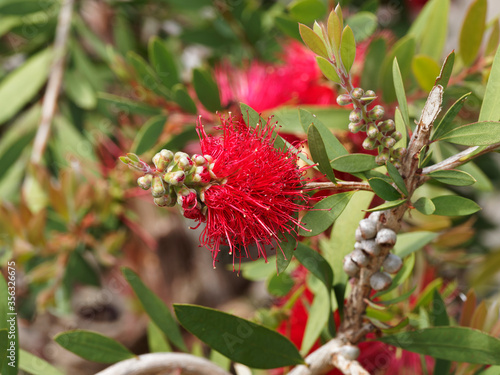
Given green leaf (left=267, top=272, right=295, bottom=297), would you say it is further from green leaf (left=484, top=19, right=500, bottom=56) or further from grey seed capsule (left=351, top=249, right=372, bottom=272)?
green leaf (left=484, top=19, right=500, bottom=56)

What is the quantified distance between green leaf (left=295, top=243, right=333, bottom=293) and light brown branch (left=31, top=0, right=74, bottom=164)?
727 mm

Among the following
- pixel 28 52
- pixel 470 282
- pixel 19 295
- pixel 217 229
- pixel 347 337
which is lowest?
pixel 470 282

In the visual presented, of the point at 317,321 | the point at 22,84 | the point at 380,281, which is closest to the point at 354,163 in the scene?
the point at 380,281

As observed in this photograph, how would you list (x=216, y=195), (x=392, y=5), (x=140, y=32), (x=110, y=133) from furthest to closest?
(x=140, y=32) < (x=392, y=5) < (x=110, y=133) < (x=216, y=195)

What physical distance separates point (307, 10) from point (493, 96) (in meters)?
0.45

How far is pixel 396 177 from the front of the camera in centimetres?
42

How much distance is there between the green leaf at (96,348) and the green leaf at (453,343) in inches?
12.8

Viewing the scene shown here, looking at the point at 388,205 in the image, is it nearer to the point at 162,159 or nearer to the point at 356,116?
the point at 356,116

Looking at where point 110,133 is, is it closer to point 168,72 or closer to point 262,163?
point 168,72

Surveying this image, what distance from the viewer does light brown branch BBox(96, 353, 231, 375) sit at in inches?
22.0

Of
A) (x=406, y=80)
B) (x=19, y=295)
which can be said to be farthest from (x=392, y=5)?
(x=19, y=295)

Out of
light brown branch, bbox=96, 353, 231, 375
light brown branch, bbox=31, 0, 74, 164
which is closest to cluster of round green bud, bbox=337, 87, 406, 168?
light brown branch, bbox=96, 353, 231, 375

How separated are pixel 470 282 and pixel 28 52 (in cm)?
120

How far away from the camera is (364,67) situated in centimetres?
77
